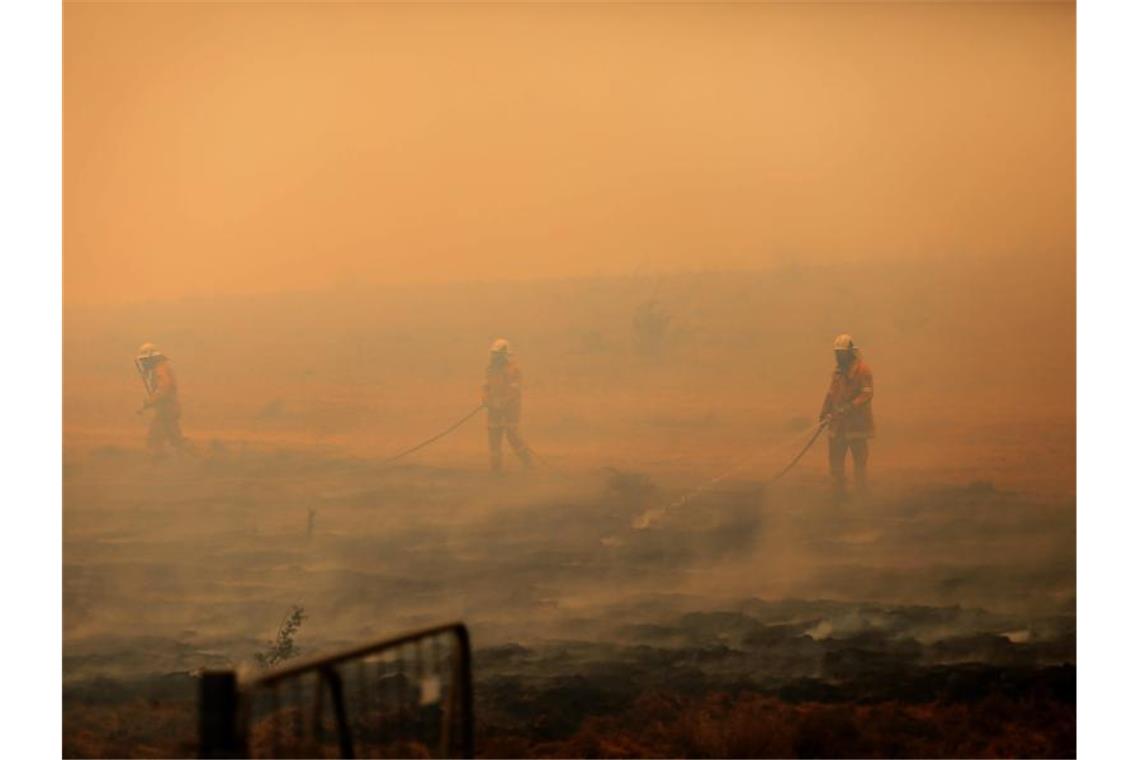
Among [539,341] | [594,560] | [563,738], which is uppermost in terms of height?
[539,341]

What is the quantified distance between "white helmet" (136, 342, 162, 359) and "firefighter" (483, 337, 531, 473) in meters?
1.50

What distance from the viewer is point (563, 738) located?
234 inches

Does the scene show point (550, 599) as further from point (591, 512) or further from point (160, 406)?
point (160, 406)

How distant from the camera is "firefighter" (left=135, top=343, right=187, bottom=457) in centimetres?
596

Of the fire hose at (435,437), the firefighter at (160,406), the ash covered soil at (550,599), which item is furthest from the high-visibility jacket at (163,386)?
the fire hose at (435,437)

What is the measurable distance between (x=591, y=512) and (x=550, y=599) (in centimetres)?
43

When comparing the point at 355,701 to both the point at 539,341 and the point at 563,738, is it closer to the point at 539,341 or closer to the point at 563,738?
the point at 563,738

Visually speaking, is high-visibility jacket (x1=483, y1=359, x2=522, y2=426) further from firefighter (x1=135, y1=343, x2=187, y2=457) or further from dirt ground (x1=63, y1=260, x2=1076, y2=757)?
firefighter (x1=135, y1=343, x2=187, y2=457)

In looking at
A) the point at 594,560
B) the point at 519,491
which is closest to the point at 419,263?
the point at 519,491

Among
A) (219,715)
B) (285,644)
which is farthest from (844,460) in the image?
(219,715)

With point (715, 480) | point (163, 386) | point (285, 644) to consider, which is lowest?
point (285, 644)

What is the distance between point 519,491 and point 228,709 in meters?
3.54

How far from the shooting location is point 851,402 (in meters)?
6.11

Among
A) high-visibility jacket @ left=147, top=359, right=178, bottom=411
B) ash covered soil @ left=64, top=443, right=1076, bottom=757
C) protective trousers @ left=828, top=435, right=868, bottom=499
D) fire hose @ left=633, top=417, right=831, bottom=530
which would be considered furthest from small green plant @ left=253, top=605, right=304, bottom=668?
protective trousers @ left=828, top=435, right=868, bottom=499
